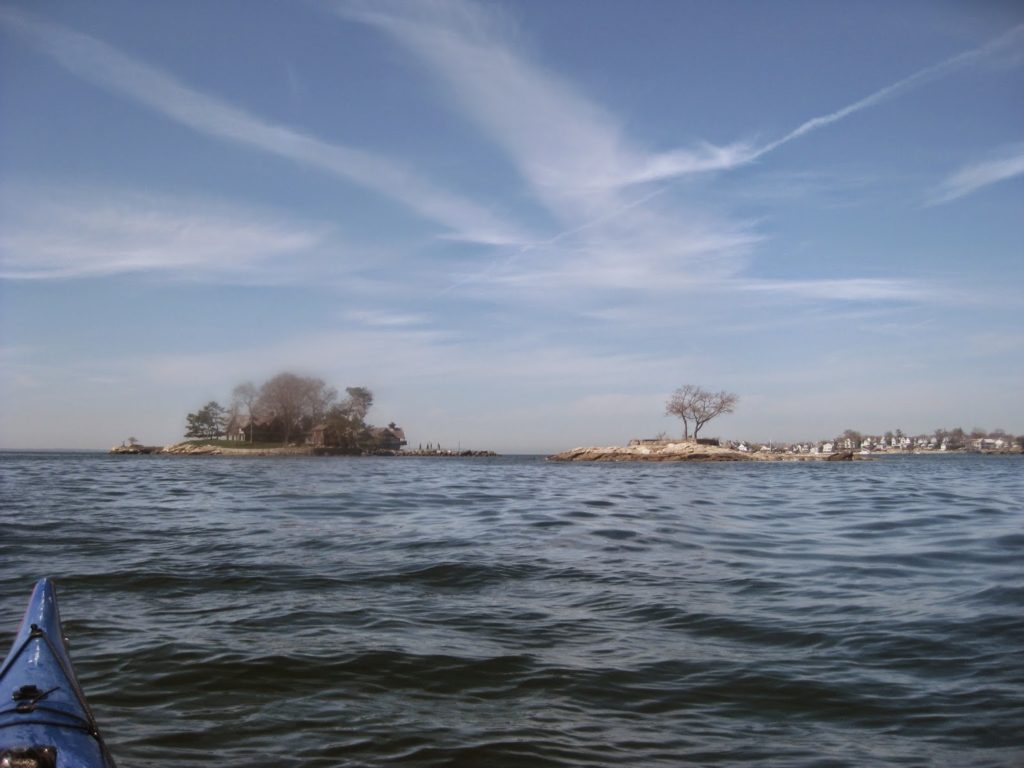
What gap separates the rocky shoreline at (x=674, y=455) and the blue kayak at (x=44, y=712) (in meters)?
86.6

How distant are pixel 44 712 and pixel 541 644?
3822 millimetres

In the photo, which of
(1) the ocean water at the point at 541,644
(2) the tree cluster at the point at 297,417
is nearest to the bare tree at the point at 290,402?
(2) the tree cluster at the point at 297,417

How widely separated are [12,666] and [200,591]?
4.56 metres

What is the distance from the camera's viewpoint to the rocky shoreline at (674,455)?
8694 cm

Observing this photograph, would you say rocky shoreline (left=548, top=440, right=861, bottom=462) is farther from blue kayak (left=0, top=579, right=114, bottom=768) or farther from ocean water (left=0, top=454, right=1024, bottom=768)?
blue kayak (left=0, top=579, right=114, bottom=768)

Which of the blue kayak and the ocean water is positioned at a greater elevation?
the blue kayak

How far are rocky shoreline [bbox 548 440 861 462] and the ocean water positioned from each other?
7631 centimetres

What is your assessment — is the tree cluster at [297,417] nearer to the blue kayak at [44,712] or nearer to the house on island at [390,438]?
the house on island at [390,438]

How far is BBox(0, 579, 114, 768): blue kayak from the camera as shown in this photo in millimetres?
2914

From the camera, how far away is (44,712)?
3221 mm

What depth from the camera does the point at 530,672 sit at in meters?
5.39

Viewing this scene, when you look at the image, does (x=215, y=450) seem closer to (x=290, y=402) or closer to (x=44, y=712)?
(x=290, y=402)

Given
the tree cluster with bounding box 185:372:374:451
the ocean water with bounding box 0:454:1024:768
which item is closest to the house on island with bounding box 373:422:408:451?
the tree cluster with bounding box 185:372:374:451

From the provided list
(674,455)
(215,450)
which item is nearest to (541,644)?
(674,455)
